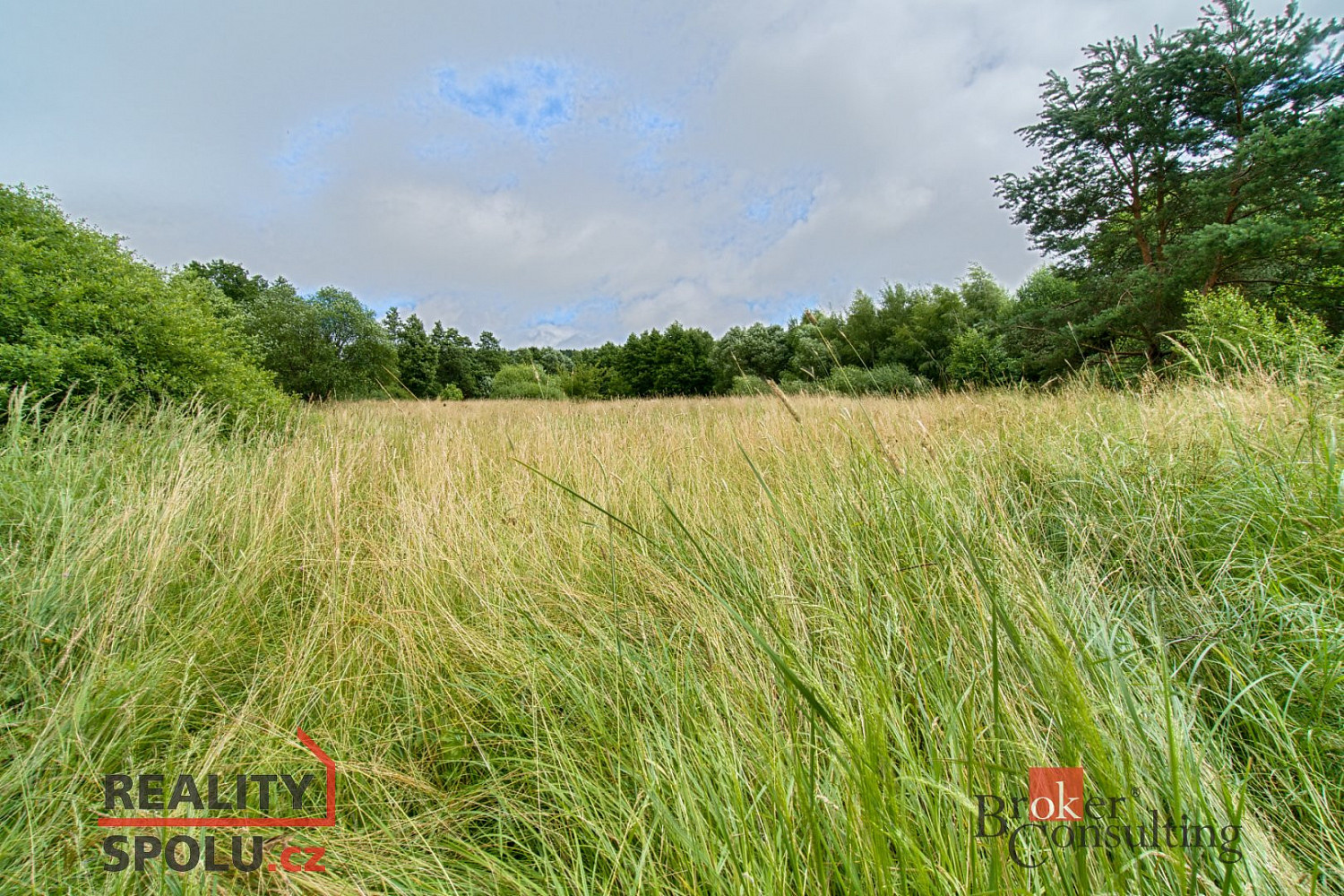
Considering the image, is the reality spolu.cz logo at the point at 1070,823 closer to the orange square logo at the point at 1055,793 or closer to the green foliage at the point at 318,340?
the orange square logo at the point at 1055,793

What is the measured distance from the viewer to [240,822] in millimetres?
911

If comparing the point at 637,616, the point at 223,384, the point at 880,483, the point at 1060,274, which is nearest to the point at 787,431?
the point at 880,483

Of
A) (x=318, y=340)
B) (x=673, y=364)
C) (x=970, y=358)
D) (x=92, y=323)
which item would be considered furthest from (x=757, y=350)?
(x=92, y=323)

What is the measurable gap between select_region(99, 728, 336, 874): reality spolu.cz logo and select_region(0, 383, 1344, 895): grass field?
0.03m

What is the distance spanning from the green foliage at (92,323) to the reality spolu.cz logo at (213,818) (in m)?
3.82

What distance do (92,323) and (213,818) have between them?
480 cm

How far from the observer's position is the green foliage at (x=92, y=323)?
3125 millimetres

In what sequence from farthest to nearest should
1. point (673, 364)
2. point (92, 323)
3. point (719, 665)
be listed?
1. point (673, 364)
2. point (92, 323)
3. point (719, 665)

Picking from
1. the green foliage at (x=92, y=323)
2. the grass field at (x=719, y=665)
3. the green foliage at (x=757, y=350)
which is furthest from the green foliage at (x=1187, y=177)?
the green foliage at (x=757, y=350)

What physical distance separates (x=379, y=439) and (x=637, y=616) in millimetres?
3109

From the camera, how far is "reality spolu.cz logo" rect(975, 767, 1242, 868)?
0.70 meters

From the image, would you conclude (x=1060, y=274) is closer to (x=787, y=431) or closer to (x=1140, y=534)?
(x=787, y=431)

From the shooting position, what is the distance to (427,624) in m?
1.70

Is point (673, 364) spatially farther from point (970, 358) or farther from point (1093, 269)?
point (1093, 269)
